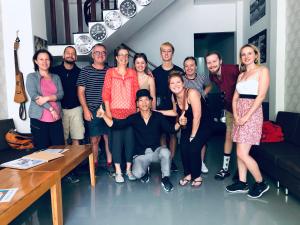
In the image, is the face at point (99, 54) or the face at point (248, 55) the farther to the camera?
the face at point (99, 54)

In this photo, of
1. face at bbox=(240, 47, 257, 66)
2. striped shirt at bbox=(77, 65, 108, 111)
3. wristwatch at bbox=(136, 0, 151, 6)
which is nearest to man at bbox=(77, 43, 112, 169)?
striped shirt at bbox=(77, 65, 108, 111)

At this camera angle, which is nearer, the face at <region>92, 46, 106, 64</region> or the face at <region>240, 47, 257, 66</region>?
the face at <region>240, 47, 257, 66</region>

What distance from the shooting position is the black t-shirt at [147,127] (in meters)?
2.89

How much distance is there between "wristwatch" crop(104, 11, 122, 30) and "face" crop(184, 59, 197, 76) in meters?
1.44

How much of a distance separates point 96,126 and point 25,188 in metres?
1.54

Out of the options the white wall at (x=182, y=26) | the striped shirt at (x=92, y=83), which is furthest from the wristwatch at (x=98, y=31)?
the white wall at (x=182, y=26)

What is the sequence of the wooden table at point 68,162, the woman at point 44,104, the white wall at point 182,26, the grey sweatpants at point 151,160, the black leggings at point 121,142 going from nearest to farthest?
the wooden table at point 68,162 < the woman at point 44,104 < the grey sweatpants at point 151,160 < the black leggings at point 121,142 < the white wall at point 182,26

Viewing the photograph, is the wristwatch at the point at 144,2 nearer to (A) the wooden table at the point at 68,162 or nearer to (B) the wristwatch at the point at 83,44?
(B) the wristwatch at the point at 83,44

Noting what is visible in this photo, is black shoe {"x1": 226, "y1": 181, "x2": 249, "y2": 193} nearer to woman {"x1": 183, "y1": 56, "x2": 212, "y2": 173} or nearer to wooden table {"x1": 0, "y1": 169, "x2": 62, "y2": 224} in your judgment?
woman {"x1": 183, "y1": 56, "x2": 212, "y2": 173}

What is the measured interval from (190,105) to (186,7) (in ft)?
12.1

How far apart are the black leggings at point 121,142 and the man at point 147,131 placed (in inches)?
3.0

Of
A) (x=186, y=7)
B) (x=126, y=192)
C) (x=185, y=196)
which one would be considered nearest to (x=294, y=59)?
(x=185, y=196)

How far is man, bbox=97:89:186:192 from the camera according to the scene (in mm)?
2848

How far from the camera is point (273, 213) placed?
2.19 m
